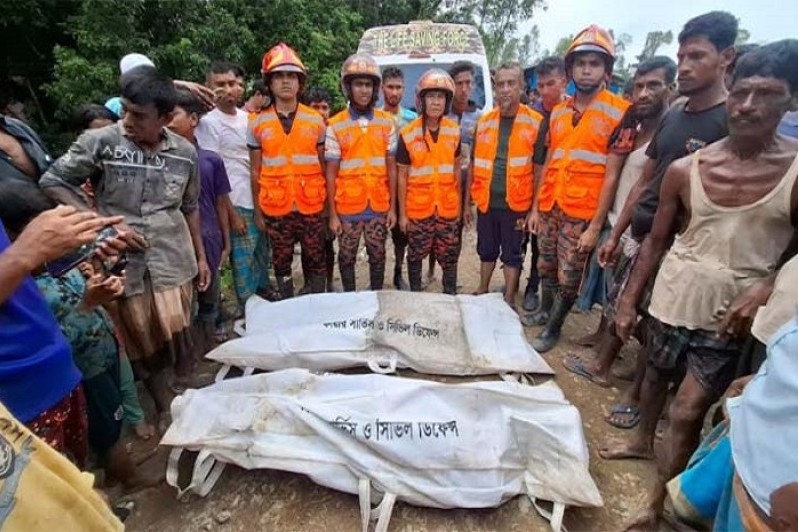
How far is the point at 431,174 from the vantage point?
358cm

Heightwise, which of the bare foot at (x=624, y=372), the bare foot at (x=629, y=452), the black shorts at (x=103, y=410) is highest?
the black shorts at (x=103, y=410)

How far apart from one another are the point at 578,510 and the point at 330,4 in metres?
12.4

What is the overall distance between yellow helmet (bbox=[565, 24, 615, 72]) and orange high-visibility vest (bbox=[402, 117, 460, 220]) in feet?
3.35

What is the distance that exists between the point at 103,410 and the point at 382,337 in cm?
143

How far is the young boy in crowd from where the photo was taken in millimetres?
2777

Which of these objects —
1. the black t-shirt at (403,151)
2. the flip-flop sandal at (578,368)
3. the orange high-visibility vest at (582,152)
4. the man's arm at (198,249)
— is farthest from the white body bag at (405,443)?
the black t-shirt at (403,151)

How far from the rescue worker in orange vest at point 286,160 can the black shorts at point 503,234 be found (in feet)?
4.40

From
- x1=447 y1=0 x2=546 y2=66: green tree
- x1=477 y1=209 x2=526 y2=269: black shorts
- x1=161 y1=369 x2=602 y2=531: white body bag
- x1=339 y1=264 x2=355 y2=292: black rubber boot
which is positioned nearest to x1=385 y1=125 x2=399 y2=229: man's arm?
x1=339 y1=264 x2=355 y2=292: black rubber boot

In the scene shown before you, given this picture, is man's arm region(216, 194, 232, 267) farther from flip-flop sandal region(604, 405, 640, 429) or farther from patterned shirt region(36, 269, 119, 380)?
flip-flop sandal region(604, 405, 640, 429)

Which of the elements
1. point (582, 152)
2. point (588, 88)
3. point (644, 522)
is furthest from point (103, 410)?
point (588, 88)

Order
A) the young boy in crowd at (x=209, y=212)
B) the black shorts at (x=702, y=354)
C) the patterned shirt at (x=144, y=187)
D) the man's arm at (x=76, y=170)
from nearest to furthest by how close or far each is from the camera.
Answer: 1. the black shorts at (x=702, y=354)
2. the man's arm at (x=76, y=170)
3. the patterned shirt at (x=144, y=187)
4. the young boy in crowd at (x=209, y=212)

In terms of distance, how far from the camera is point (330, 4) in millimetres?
11398

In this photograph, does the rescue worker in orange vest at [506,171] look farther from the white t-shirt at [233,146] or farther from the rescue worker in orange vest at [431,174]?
the white t-shirt at [233,146]

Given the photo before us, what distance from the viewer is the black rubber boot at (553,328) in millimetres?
3258
